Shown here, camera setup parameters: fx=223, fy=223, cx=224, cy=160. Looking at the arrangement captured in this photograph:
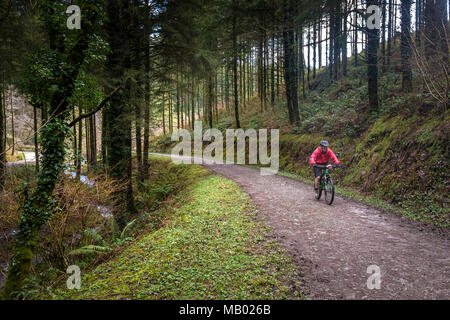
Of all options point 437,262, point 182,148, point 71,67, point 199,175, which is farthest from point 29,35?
point 182,148

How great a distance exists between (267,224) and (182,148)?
25979 mm

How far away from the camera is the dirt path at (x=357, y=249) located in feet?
9.81

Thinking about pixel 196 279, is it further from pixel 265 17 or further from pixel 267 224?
pixel 265 17

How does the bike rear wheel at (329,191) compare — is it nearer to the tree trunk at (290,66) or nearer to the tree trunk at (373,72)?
the tree trunk at (373,72)

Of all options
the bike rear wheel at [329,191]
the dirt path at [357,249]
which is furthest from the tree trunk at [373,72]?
the dirt path at [357,249]

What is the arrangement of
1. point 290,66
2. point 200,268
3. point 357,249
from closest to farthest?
point 200,268, point 357,249, point 290,66

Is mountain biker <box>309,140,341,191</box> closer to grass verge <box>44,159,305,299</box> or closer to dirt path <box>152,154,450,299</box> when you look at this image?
dirt path <box>152,154,450,299</box>

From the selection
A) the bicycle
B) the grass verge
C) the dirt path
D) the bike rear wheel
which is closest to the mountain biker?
the bicycle

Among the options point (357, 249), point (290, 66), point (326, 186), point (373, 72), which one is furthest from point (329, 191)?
point (290, 66)

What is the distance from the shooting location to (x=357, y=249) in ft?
13.3

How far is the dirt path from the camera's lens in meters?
2.99

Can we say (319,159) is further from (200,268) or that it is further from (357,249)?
(200,268)

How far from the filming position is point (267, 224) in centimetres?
524

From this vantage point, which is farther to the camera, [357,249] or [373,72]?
[373,72]
